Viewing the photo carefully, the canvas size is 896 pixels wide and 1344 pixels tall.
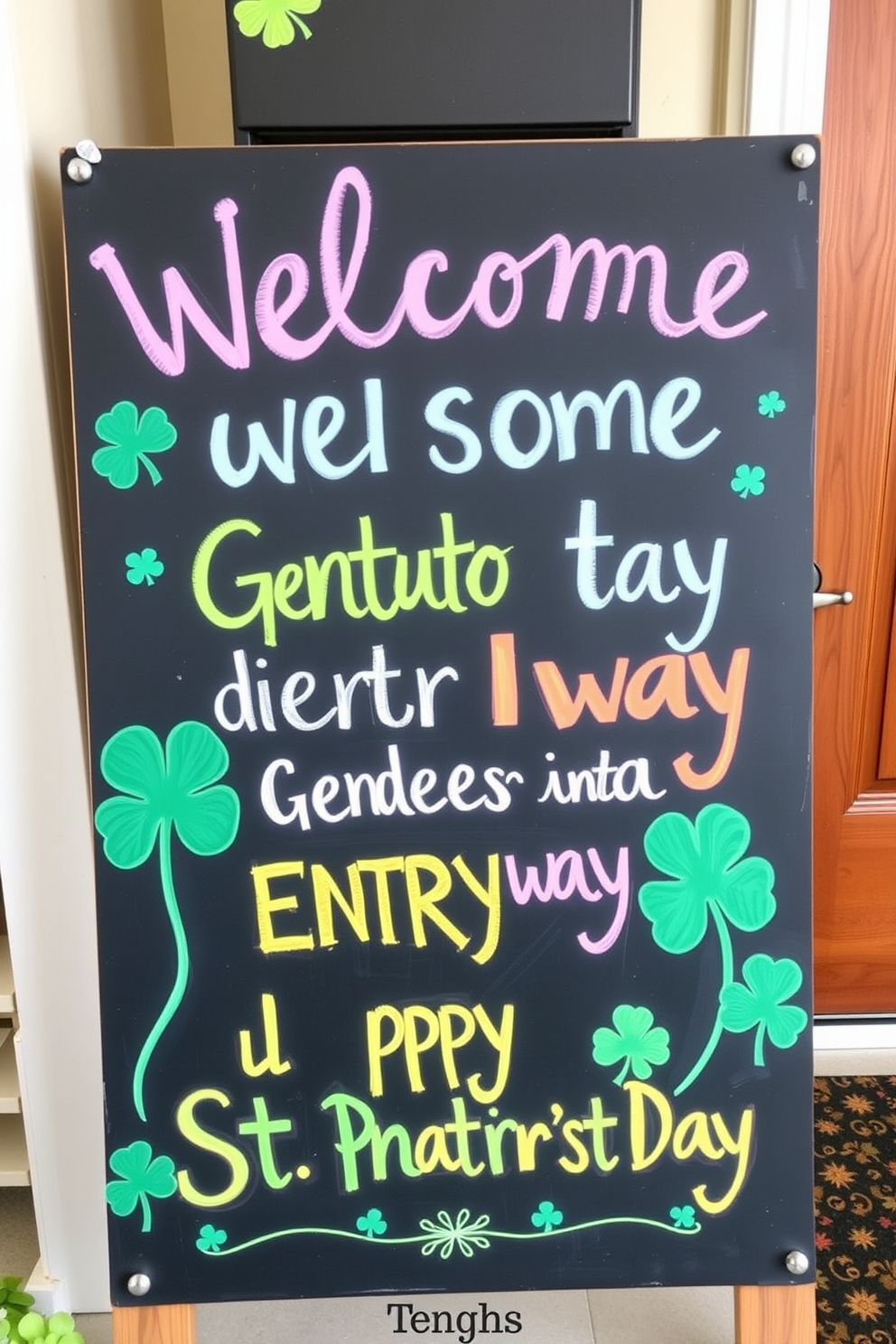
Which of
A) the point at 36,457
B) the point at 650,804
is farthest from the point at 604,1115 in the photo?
the point at 36,457

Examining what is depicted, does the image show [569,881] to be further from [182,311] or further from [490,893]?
[182,311]

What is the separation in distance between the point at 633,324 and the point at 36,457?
68cm

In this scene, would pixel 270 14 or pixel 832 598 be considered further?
pixel 832 598

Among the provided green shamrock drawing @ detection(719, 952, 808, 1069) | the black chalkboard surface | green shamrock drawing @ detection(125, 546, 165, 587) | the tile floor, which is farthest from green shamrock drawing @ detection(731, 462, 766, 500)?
the tile floor

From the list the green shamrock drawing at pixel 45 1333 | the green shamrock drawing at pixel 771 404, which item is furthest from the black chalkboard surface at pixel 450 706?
the green shamrock drawing at pixel 45 1333

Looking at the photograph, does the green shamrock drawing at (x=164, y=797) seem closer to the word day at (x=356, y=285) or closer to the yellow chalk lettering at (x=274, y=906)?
the yellow chalk lettering at (x=274, y=906)

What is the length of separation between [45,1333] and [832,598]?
1.52 metres

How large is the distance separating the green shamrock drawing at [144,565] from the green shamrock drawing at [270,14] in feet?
1.75

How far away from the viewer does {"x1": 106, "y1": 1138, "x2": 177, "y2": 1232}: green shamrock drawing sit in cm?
111

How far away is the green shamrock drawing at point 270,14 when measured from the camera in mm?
1021

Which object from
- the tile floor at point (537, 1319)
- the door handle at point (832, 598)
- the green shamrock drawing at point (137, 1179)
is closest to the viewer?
the green shamrock drawing at point (137, 1179)

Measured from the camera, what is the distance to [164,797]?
1080mm

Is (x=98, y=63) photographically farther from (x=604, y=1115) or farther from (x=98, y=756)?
(x=604, y=1115)

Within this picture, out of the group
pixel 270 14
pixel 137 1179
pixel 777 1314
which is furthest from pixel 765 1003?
pixel 270 14
